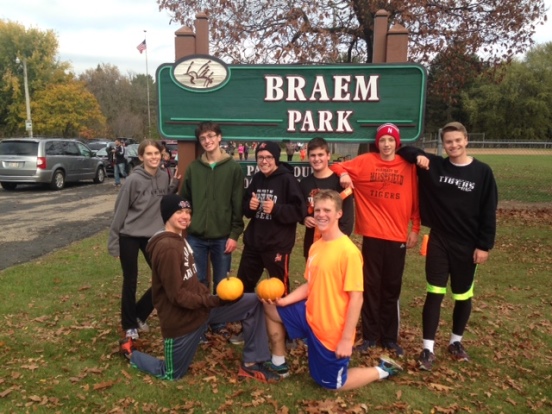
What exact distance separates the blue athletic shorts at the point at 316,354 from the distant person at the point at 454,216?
0.95 meters

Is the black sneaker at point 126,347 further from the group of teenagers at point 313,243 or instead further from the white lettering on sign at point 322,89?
the white lettering on sign at point 322,89

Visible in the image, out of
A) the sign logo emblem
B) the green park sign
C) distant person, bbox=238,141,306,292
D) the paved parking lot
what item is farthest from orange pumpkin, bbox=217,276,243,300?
the paved parking lot

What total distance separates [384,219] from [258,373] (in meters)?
1.70

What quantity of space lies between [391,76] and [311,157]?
132 cm

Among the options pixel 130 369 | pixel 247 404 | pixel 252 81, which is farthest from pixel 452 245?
pixel 130 369

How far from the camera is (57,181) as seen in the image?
1633cm

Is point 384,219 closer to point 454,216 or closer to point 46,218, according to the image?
point 454,216

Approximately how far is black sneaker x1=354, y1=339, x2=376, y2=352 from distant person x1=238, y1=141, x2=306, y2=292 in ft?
3.04

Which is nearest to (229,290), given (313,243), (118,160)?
(313,243)

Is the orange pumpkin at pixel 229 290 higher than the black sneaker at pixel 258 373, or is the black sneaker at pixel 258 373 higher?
the orange pumpkin at pixel 229 290

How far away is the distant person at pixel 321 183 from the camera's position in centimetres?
397

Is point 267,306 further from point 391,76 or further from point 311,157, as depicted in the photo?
point 391,76

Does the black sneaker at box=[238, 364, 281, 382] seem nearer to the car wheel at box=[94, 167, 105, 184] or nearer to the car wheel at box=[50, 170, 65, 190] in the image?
the car wheel at box=[50, 170, 65, 190]

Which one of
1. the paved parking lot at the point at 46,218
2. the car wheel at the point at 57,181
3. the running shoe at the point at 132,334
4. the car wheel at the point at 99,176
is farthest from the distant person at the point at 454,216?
the car wheel at the point at 99,176
